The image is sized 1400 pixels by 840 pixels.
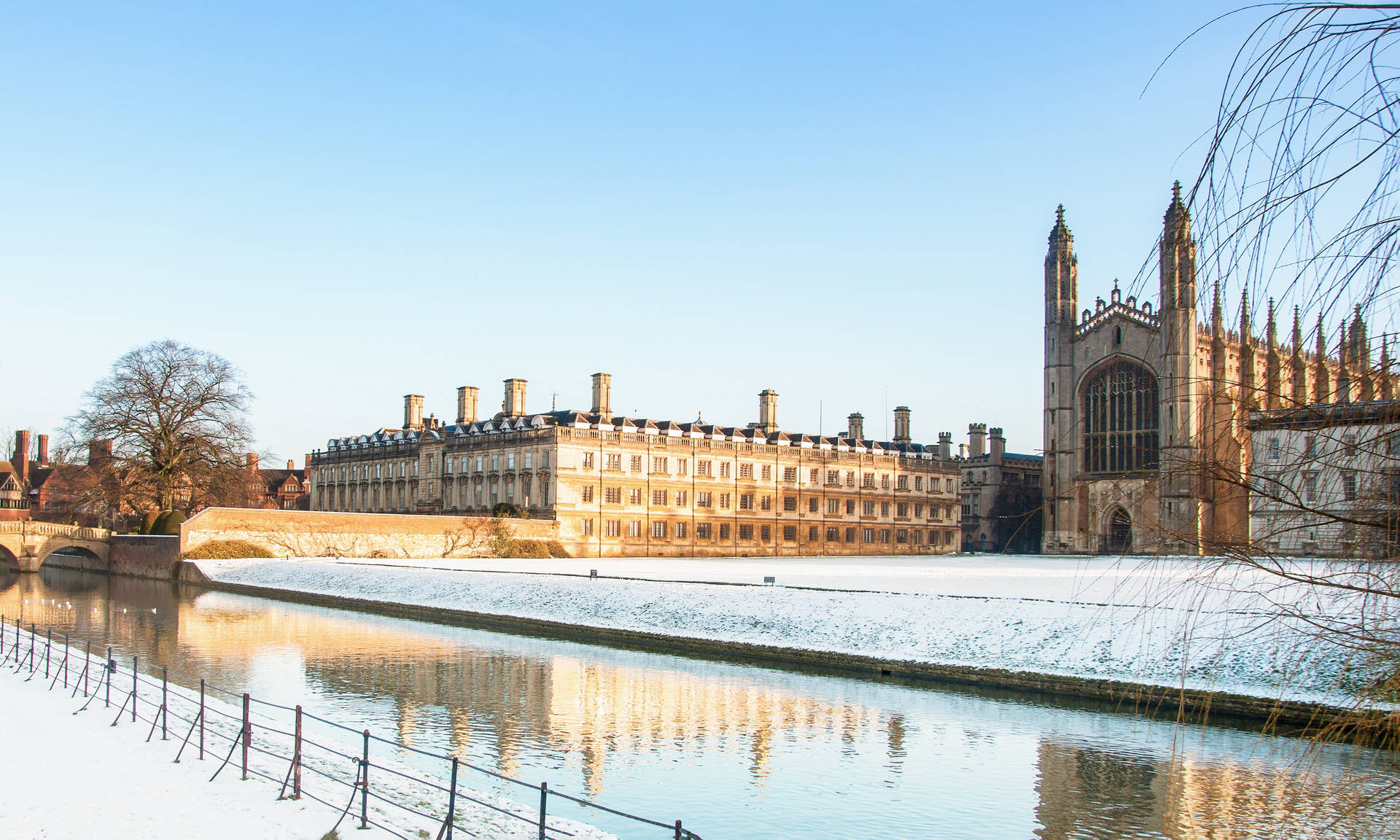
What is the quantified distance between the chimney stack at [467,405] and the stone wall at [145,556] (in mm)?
25333

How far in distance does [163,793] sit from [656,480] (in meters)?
62.0

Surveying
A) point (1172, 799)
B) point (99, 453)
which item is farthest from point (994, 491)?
point (1172, 799)

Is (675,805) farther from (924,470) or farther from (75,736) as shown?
(924,470)

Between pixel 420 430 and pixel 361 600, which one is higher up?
pixel 420 430

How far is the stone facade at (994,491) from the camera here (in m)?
95.2

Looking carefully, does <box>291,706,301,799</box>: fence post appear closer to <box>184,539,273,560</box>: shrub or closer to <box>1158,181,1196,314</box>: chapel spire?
<box>1158,181,1196,314</box>: chapel spire

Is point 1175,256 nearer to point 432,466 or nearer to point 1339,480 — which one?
point 1339,480

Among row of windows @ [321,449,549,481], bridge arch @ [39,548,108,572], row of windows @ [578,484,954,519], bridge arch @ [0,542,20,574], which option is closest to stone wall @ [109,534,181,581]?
bridge arch @ [39,548,108,572]

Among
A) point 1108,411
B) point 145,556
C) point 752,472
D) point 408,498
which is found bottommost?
point 145,556

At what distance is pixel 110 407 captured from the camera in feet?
194

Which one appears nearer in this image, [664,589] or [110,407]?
[664,589]

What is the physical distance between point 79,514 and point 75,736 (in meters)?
63.4

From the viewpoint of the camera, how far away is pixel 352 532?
60312 millimetres

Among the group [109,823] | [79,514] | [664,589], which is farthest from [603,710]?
[79,514]
